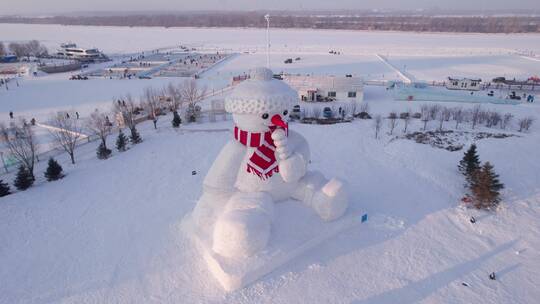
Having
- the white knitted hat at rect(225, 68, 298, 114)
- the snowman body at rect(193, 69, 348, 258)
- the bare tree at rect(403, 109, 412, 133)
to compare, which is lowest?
the bare tree at rect(403, 109, 412, 133)

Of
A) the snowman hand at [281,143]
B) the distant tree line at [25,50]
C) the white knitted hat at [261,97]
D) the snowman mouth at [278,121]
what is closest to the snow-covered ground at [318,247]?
the snowman hand at [281,143]

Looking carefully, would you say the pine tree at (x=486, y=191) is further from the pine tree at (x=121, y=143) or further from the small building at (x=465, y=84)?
the small building at (x=465, y=84)

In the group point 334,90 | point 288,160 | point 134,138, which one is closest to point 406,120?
point 334,90

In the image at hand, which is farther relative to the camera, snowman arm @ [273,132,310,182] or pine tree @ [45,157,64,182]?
pine tree @ [45,157,64,182]

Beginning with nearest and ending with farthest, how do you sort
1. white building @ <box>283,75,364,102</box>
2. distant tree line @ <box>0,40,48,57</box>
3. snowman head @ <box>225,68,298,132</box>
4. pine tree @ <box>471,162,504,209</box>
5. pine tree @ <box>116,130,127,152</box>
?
1. snowman head @ <box>225,68,298,132</box>
2. pine tree @ <box>471,162,504,209</box>
3. pine tree @ <box>116,130,127,152</box>
4. white building @ <box>283,75,364,102</box>
5. distant tree line @ <box>0,40,48,57</box>

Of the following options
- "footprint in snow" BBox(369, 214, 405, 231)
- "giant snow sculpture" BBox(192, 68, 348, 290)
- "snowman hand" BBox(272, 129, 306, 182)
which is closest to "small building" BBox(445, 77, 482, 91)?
"footprint in snow" BBox(369, 214, 405, 231)

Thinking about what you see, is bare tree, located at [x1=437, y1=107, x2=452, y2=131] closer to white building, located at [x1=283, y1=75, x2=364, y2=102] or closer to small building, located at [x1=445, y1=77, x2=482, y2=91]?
white building, located at [x1=283, y1=75, x2=364, y2=102]
